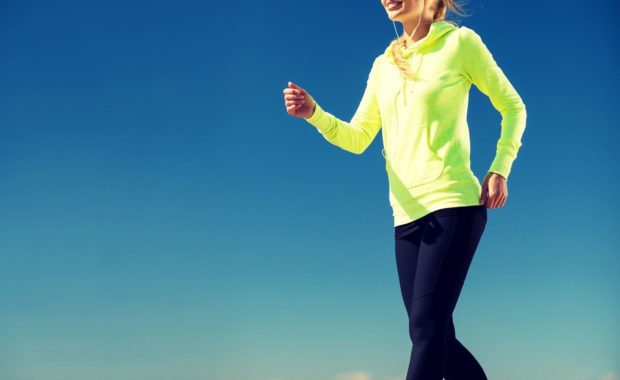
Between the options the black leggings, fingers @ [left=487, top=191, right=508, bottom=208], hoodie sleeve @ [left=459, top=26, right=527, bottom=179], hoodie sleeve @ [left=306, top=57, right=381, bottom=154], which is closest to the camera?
the black leggings

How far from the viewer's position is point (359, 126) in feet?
11.2

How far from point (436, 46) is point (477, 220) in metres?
0.91

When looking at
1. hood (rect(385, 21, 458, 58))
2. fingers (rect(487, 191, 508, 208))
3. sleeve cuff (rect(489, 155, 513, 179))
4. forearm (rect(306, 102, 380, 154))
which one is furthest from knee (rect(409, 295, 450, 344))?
hood (rect(385, 21, 458, 58))

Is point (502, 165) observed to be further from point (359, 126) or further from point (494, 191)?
point (359, 126)

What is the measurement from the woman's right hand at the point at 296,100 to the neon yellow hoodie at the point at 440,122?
425mm

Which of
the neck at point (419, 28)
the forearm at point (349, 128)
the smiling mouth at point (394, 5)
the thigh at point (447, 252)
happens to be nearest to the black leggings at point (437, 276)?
the thigh at point (447, 252)

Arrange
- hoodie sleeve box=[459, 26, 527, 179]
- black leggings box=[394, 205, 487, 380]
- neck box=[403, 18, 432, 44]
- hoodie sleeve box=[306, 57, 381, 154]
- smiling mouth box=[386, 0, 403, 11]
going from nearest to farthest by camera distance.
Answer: black leggings box=[394, 205, 487, 380] < hoodie sleeve box=[459, 26, 527, 179] < smiling mouth box=[386, 0, 403, 11] < neck box=[403, 18, 432, 44] < hoodie sleeve box=[306, 57, 381, 154]

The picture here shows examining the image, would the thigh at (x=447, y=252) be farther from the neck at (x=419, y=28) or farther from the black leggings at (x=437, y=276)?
the neck at (x=419, y=28)

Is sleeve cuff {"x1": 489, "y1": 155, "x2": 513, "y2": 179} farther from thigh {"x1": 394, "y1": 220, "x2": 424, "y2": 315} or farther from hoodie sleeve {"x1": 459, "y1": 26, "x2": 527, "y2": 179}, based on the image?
thigh {"x1": 394, "y1": 220, "x2": 424, "y2": 315}

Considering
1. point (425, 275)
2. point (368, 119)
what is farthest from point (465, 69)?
point (425, 275)

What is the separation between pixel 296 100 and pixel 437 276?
113cm

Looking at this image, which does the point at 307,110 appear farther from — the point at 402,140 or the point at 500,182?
the point at 500,182

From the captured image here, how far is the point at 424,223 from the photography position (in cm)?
283

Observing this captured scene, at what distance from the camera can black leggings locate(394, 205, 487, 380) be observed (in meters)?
2.63
